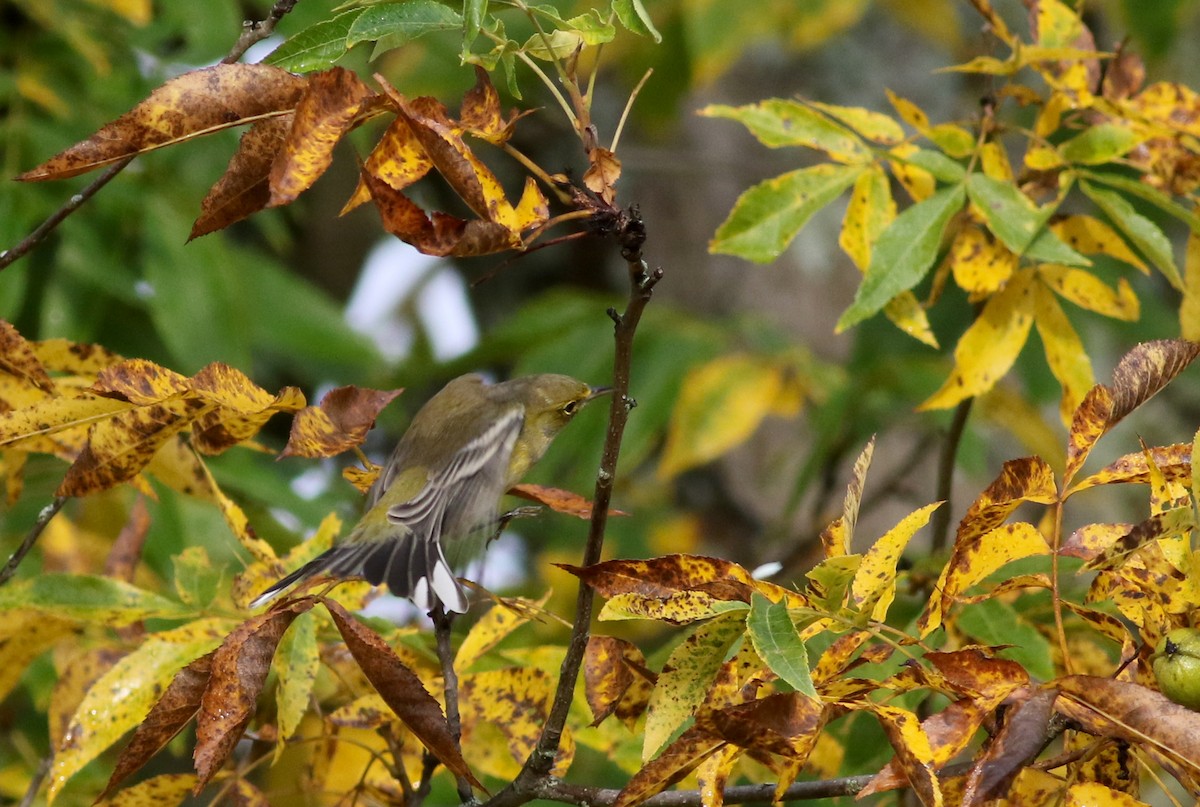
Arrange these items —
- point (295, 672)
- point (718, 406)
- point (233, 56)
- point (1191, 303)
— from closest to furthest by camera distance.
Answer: point (233, 56), point (295, 672), point (1191, 303), point (718, 406)

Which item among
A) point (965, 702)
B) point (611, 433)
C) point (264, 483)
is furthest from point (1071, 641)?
point (264, 483)

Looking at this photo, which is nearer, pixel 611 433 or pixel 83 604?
pixel 611 433

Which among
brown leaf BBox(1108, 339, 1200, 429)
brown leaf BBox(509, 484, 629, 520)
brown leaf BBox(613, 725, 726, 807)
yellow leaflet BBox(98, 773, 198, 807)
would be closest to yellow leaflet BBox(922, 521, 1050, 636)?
brown leaf BBox(1108, 339, 1200, 429)

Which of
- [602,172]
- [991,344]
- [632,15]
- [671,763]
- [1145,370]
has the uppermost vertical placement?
[632,15]

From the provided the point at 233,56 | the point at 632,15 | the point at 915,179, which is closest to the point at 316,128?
the point at 233,56

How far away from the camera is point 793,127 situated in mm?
2293

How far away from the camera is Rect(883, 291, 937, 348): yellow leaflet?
2.29 metres

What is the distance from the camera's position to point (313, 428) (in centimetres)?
168

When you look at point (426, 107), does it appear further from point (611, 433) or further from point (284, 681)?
point (284, 681)

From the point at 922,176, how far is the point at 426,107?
3.75 ft

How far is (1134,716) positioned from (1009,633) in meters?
0.86

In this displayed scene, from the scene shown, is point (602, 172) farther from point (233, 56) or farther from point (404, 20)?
point (233, 56)

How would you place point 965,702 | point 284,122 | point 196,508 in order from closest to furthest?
point 965,702 < point 284,122 < point 196,508

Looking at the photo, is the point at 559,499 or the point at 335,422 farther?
the point at 559,499
